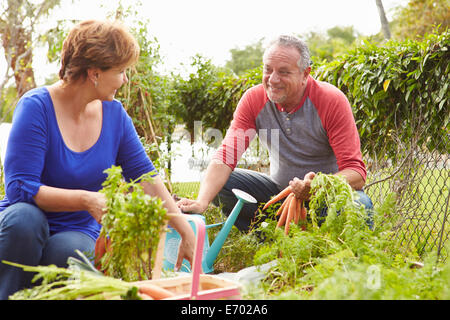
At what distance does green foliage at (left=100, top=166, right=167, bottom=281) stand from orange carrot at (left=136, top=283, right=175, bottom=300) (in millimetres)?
100

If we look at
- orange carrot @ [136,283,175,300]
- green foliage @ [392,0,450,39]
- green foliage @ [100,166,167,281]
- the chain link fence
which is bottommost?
the chain link fence

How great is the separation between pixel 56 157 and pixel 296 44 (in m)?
1.48

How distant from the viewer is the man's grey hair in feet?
8.17

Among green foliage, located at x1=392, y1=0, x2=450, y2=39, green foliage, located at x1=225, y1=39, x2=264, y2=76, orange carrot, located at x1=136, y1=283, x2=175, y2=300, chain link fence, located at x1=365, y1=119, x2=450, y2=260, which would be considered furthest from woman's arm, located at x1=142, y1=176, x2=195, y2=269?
green foliage, located at x1=225, y1=39, x2=264, y2=76

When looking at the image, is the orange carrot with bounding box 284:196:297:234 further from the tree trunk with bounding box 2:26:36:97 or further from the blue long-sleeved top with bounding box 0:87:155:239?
the tree trunk with bounding box 2:26:36:97

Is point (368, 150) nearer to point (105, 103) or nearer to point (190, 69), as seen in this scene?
point (105, 103)

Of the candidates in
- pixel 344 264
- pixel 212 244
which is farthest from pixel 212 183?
pixel 344 264

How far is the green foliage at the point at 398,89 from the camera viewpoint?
111 inches

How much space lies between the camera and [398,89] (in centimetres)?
309

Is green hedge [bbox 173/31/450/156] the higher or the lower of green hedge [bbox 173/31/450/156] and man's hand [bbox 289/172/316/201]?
the higher

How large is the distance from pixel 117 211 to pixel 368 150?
8.91 feet

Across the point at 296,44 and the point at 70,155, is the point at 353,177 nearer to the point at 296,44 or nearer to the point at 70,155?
the point at 296,44

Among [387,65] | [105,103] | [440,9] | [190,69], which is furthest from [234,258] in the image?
[440,9]

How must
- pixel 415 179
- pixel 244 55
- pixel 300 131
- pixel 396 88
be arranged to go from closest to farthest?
pixel 300 131, pixel 396 88, pixel 415 179, pixel 244 55
